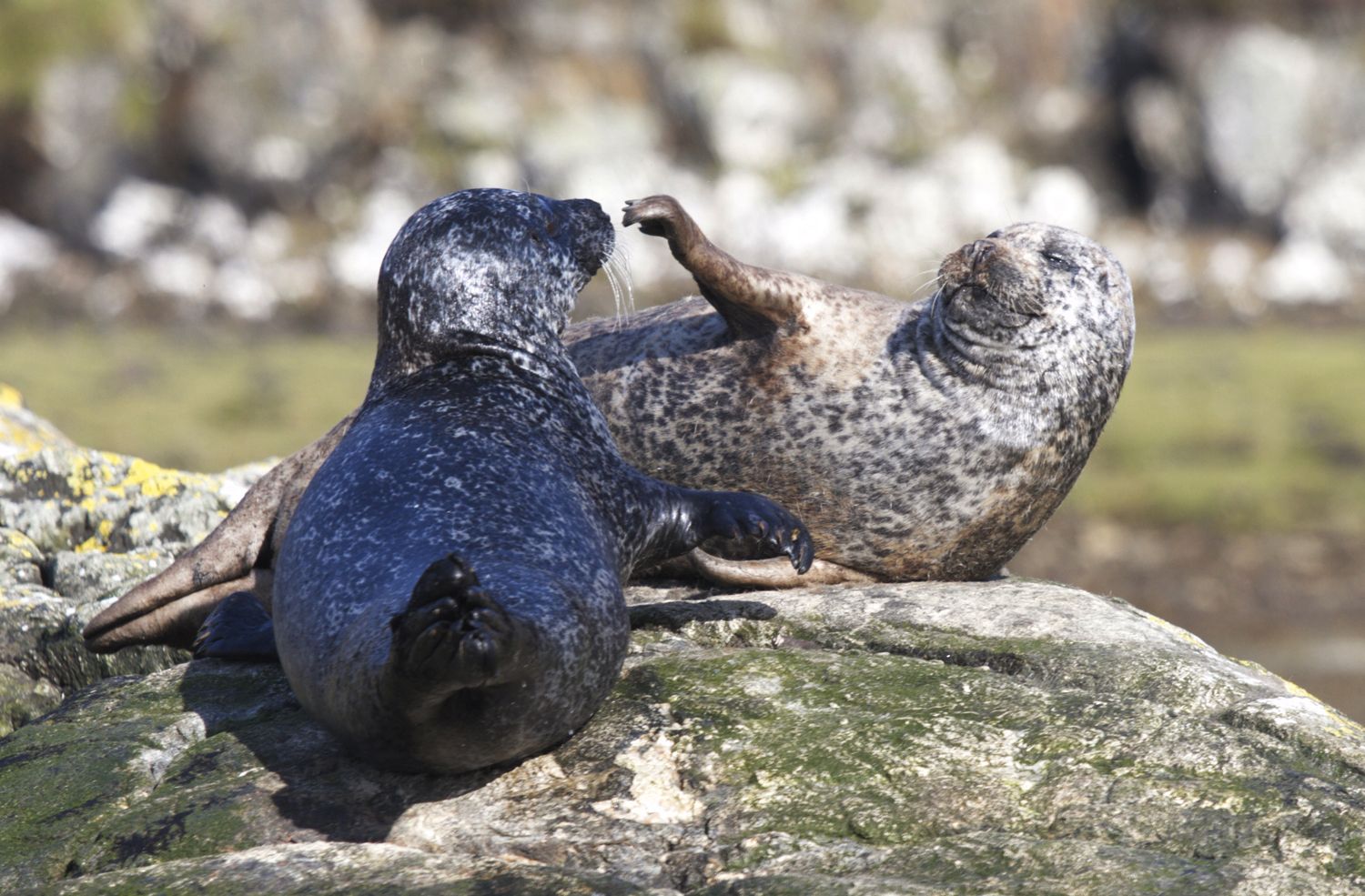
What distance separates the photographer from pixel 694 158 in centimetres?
3600

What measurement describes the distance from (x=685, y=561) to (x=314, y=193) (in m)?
28.5

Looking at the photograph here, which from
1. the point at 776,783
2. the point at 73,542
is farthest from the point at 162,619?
the point at 776,783

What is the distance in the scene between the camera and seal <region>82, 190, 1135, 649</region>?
6891 mm

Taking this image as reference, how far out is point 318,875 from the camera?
13.3 feet

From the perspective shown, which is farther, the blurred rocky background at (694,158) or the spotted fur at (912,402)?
the blurred rocky background at (694,158)

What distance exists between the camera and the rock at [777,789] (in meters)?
4.18

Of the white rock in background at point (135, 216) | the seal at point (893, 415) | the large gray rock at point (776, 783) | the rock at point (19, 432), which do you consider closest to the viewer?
the large gray rock at point (776, 783)

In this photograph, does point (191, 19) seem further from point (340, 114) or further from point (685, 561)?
point (685, 561)

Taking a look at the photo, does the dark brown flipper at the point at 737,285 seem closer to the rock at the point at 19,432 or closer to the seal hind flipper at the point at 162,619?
the seal hind flipper at the point at 162,619

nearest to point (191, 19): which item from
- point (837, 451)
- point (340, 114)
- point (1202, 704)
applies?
point (340, 114)

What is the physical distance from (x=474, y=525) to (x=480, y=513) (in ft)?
0.22

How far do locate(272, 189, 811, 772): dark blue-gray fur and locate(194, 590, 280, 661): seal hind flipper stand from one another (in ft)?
2.88

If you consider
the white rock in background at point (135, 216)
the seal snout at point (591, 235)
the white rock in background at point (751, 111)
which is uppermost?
the white rock in background at point (751, 111)

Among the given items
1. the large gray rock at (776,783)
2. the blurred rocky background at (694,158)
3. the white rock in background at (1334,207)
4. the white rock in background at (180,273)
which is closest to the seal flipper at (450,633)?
the large gray rock at (776,783)
